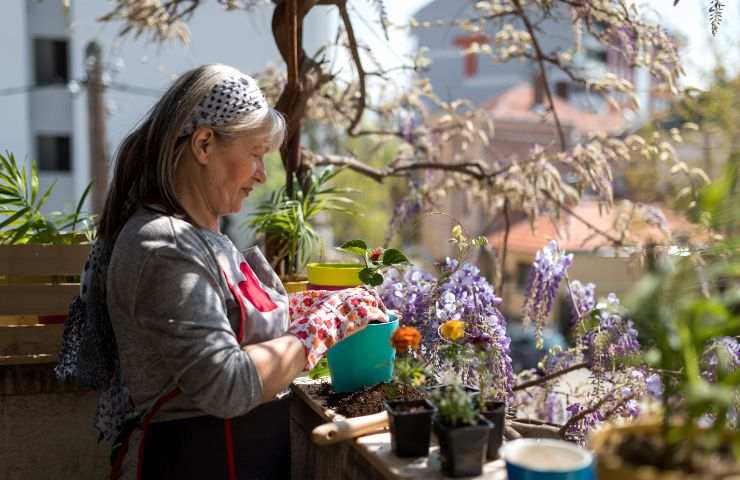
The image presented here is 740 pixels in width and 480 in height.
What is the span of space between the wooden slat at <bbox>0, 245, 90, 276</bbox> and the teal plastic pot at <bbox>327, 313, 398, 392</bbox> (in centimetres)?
78

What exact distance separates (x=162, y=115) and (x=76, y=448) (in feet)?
3.47

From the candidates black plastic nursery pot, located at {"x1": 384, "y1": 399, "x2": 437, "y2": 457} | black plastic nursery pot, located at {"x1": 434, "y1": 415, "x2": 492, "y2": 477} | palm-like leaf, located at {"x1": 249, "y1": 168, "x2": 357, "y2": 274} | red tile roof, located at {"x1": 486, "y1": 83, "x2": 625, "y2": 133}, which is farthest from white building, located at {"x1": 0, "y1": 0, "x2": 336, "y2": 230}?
black plastic nursery pot, located at {"x1": 434, "y1": 415, "x2": 492, "y2": 477}

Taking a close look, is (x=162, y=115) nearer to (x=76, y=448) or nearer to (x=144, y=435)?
(x=144, y=435)

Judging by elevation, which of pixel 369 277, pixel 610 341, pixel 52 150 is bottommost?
pixel 52 150

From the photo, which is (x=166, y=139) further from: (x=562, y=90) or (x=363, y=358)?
(x=562, y=90)

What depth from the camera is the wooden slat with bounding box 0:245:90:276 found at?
190 centimetres

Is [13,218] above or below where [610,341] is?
above

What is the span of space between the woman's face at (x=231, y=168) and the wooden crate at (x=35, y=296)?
2.42 ft

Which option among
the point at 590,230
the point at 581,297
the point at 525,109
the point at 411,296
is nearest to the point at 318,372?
the point at 411,296

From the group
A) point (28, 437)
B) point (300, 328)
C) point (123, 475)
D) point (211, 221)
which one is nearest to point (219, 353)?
point (300, 328)

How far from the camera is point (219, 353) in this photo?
3.68 ft

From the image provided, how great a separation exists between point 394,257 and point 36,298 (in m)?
0.93

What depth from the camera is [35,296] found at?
191 cm

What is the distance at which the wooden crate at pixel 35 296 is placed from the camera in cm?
189
